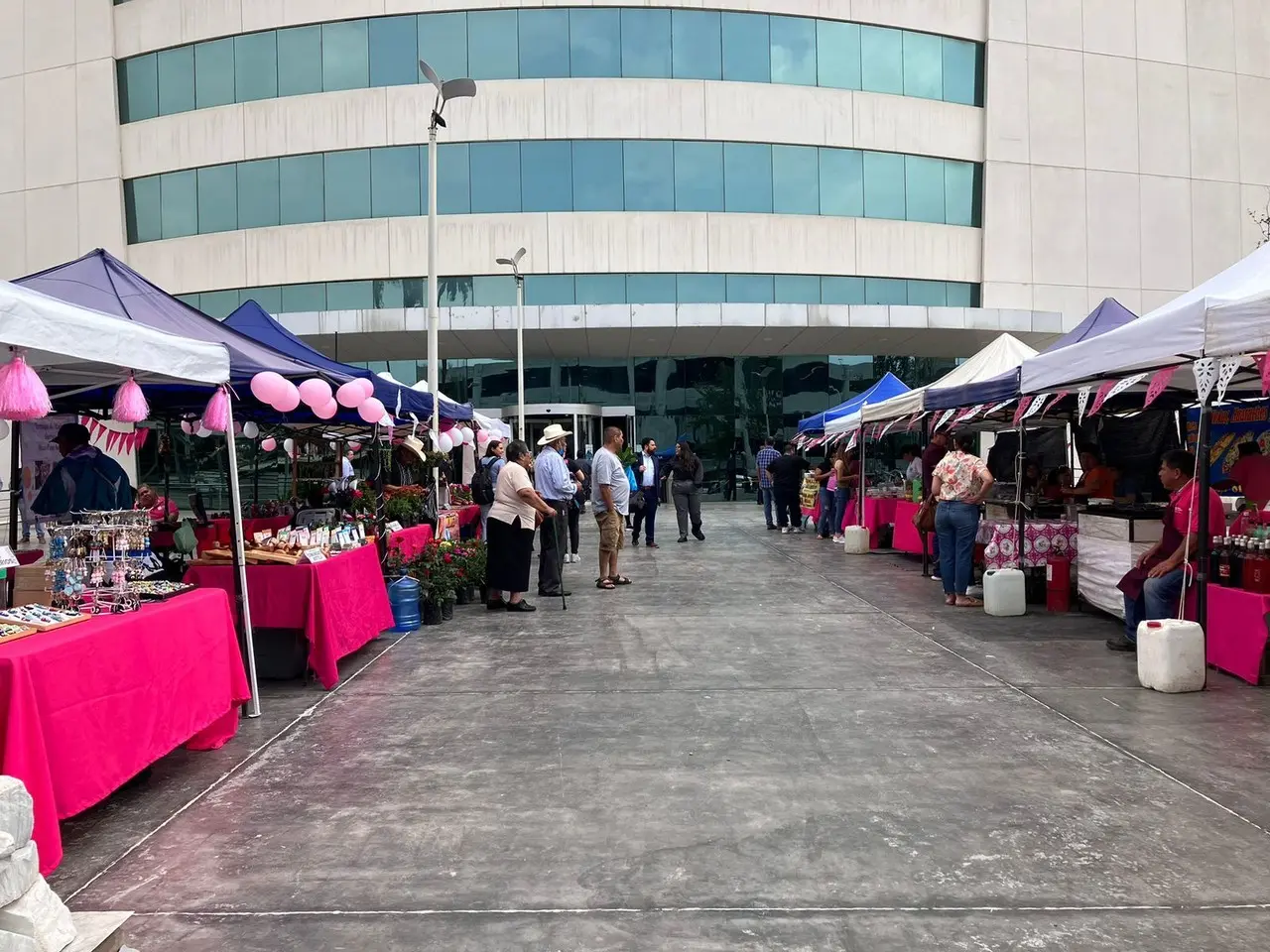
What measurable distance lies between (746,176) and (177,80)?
56.8ft

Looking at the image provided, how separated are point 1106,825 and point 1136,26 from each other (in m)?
31.0

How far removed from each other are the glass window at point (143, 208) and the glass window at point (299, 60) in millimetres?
5112

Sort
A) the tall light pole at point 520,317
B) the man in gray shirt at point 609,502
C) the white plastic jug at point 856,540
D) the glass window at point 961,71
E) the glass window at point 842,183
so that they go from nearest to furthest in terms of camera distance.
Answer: the man in gray shirt at point 609,502 → the white plastic jug at point 856,540 → the tall light pole at point 520,317 → the glass window at point 842,183 → the glass window at point 961,71

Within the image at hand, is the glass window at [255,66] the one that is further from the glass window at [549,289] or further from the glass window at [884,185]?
the glass window at [884,185]

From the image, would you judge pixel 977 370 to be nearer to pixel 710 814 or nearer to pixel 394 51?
pixel 710 814

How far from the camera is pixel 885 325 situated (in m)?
25.7

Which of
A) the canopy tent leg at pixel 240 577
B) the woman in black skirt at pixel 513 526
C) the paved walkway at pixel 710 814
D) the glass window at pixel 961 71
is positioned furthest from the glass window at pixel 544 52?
the canopy tent leg at pixel 240 577

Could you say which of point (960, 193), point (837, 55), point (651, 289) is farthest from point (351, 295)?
point (960, 193)

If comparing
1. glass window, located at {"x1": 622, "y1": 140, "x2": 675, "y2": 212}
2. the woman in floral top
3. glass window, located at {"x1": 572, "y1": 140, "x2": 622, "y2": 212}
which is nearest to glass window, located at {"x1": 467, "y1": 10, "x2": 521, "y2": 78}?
glass window, located at {"x1": 572, "y1": 140, "x2": 622, "y2": 212}

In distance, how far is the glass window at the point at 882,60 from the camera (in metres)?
26.6

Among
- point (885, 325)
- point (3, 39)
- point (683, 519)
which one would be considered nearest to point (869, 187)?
point (885, 325)

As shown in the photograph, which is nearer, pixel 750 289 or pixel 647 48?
pixel 647 48

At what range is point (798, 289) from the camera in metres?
26.3

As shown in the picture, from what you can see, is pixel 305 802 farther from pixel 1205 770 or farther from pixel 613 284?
pixel 613 284
